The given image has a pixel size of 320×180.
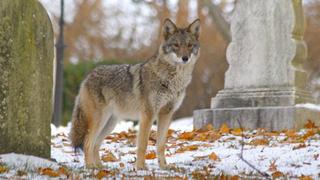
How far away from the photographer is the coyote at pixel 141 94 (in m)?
7.41

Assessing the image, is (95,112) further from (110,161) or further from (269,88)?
(269,88)

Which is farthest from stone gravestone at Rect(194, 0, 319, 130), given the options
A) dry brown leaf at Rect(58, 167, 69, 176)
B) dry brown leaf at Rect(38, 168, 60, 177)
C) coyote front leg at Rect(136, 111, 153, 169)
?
dry brown leaf at Rect(38, 168, 60, 177)

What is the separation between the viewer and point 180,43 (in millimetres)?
7453

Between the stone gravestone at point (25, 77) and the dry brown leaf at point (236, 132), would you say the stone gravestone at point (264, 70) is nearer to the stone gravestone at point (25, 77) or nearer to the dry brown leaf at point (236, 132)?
the dry brown leaf at point (236, 132)

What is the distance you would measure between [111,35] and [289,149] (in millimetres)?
30056

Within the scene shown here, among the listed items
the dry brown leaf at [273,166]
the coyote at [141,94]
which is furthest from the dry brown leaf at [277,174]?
the coyote at [141,94]

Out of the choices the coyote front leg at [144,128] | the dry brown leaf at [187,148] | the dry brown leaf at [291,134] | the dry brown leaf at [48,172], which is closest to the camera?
the dry brown leaf at [48,172]

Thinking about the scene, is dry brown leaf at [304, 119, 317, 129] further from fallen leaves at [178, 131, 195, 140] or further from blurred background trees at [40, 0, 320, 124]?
blurred background trees at [40, 0, 320, 124]

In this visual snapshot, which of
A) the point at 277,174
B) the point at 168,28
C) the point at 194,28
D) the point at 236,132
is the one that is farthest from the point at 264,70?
the point at 277,174

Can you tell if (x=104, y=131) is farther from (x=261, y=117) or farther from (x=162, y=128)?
(x=261, y=117)

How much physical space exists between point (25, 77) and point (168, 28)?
75.1 inches

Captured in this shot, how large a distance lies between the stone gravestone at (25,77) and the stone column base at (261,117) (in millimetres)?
5306

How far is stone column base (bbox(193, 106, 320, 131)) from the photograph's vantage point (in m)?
11.1

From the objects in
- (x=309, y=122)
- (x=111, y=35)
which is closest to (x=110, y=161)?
(x=309, y=122)
